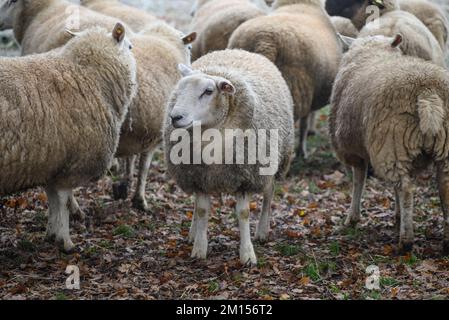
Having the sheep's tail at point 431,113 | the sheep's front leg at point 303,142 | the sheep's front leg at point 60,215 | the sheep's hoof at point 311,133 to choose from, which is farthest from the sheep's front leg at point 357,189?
the sheep's hoof at point 311,133

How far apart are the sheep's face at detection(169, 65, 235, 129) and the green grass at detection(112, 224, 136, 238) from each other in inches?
71.1

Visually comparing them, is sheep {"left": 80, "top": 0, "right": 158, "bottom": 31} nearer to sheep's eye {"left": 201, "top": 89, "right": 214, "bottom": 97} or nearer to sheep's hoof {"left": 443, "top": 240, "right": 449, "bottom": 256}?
sheep's eye {"left": 201, "top": 89, "right": 214, "bottom": 97}

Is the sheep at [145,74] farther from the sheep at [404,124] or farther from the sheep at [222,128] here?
the sheep at [404,124]

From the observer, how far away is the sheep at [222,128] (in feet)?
21.2

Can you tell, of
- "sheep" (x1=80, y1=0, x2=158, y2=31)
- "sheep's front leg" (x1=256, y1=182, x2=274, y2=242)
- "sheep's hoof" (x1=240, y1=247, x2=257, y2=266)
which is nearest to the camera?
"sheep's hoof" (x1=240, y1=247, x2=257, y2=266)

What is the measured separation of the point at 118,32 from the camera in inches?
285

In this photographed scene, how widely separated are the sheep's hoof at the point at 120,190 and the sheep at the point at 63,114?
68.8 inches

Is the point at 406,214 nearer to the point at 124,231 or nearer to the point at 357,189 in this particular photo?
the point at 357,189

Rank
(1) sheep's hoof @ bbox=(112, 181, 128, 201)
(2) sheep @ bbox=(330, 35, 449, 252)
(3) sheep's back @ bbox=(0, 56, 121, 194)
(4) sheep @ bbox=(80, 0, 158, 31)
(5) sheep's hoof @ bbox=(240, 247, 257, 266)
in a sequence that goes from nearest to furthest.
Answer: (3) sheep's back @ bbox=(0, 56, 121, 194), (2) sheep @ bbox=(330, 35, 449, 252), (5) sheep's hoof @ bbox=(240, 247, 257, 266), (1) sheep's hoof @ bbox=(112, 181, 128, 201), (4) sheep @ bbox=(80, 0, 158, 31)

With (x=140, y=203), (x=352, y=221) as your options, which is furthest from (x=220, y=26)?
(x=352, y=221)

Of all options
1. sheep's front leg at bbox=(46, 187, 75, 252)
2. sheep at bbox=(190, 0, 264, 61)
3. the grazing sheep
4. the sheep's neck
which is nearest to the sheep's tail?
sheep's front leg at bbox=(46, 187, 75, 252)

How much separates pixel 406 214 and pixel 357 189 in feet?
3.84

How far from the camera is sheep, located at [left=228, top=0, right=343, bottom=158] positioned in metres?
9.52

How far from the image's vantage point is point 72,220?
8.06 metres
